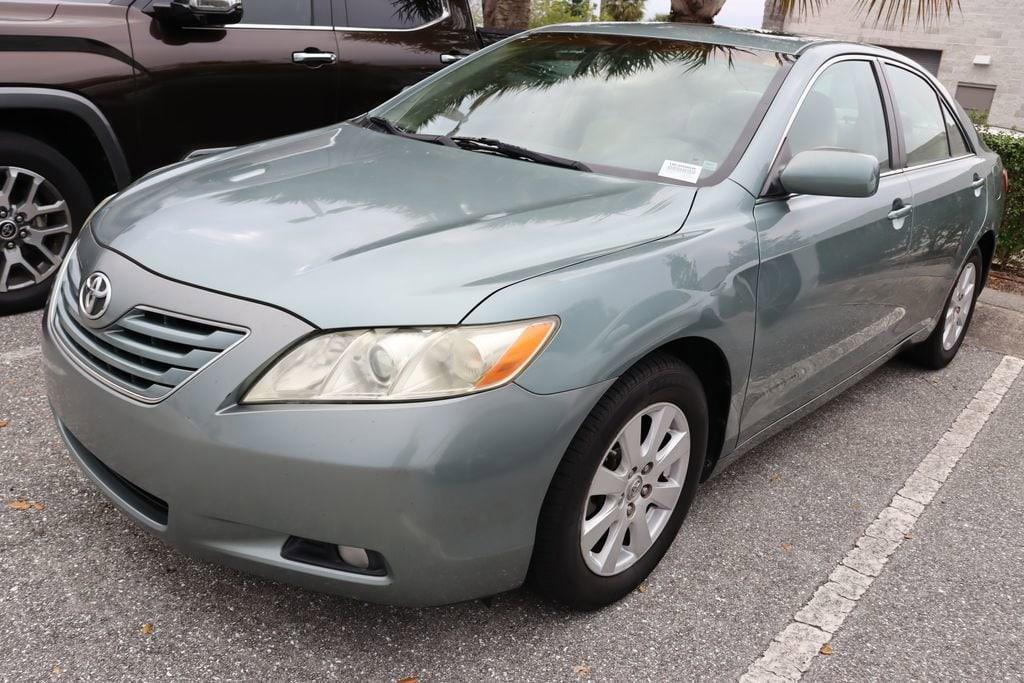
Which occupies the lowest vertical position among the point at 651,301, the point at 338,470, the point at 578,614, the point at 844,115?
the point at 578,614

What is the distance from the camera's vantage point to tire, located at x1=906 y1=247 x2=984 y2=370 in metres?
4.68

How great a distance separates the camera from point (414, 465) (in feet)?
6.51

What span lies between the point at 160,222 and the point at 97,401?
51cm

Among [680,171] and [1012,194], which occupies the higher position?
[680,171]

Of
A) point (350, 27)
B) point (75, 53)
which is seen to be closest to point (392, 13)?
point (350, 27)

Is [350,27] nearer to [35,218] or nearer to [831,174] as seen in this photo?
[35,218]

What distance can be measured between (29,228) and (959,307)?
14.8ft

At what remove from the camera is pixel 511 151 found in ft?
10.1

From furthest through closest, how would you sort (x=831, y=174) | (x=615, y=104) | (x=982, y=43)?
(x=982, y=43) < (x=615, y=104) < (x=831, y=174)

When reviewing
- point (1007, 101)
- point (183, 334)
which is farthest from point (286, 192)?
point (1007, 101)

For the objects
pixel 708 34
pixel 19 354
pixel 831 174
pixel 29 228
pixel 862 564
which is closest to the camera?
pixel 831 174

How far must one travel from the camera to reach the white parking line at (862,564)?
99.3 inches

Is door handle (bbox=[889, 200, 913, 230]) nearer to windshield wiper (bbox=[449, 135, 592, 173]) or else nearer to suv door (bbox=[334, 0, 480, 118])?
windshield wiper (bbox=[449, 135, 592, 173])

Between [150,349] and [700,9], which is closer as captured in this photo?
[150,349]
